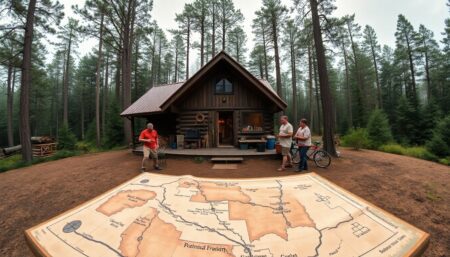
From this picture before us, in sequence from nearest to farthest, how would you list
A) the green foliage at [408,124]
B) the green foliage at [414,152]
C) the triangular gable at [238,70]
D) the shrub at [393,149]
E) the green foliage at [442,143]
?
the green foliage at [442,143], the green foliage at [414,152], the triangular gable at [238,70], the shrub at [393,149], the green foliage at [408,124]

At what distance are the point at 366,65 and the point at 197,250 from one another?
106 ft

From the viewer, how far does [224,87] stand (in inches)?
420

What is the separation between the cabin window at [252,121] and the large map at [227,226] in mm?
7269

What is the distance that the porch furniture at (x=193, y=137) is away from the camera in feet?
34.4

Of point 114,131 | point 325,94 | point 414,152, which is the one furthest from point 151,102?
point 414,152

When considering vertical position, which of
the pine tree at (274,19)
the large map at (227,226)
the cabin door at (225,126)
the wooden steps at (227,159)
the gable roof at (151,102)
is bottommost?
the large map at (227,226)

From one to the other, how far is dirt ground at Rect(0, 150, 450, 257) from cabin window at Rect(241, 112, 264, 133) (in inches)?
125

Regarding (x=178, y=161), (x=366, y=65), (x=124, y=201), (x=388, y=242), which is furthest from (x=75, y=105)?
(x=366, y=65)

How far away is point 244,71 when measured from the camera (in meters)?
9.23

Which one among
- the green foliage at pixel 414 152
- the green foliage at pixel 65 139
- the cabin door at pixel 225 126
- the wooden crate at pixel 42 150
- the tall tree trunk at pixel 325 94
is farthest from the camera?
the green foliage at pixel 65 139

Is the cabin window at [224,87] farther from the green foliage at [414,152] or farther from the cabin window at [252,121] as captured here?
the green foliage at [414,152]

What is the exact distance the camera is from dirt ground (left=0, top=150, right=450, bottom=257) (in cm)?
371

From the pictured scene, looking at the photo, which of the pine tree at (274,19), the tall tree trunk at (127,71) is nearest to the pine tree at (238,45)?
the pine tree at (274,19)

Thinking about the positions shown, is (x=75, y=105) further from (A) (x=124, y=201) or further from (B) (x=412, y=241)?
(B) (x=412, y=241)
